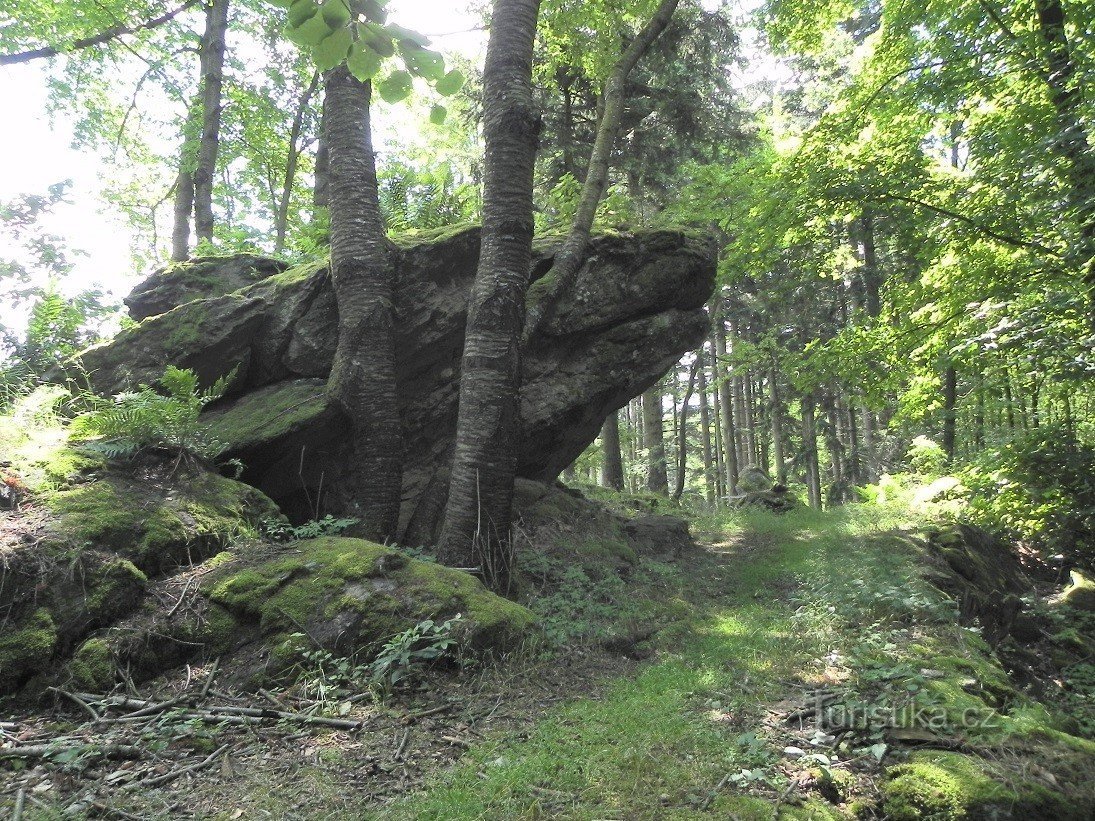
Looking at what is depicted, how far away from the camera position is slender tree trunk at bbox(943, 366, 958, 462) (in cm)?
1316

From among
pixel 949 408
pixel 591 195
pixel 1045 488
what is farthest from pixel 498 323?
pixel 949 408

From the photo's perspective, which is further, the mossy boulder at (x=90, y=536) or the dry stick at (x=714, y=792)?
the mossy boulder at (x=90, y=536)

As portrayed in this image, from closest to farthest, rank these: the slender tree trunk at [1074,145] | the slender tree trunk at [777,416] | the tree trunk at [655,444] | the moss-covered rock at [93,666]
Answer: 1. the moss-covered rock at [93,666]
2. the slender tree trunk at [1074,145]
3. the tree trunk at [655,444]
4. the slender tree trunk at [777,416]

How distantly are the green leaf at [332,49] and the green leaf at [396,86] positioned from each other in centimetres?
14

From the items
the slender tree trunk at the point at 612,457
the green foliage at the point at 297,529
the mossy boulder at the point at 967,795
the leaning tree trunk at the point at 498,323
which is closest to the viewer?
the mossy boulder at the point at 967,795

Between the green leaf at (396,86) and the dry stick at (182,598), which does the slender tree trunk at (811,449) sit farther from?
the green leaf at (396,86)

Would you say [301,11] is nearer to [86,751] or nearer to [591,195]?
[86,751]

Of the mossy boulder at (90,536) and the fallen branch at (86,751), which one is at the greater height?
the mossy boulder at (90,536)

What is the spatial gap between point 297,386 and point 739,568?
629cm

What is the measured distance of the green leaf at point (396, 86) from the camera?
1862mm

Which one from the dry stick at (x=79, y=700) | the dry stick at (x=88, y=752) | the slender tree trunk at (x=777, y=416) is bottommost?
the dry stick at (x=88, y=752)

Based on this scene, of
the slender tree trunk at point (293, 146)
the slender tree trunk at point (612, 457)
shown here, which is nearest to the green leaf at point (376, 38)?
the slender tree trunk at point (612, 457)

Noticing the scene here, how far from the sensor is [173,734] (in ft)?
11.8

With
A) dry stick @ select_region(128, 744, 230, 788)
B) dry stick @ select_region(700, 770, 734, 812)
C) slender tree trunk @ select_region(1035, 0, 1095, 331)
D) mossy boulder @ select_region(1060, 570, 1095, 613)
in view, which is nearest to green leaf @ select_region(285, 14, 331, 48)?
dry stick @ select_region(700, 770, 734, 812)
